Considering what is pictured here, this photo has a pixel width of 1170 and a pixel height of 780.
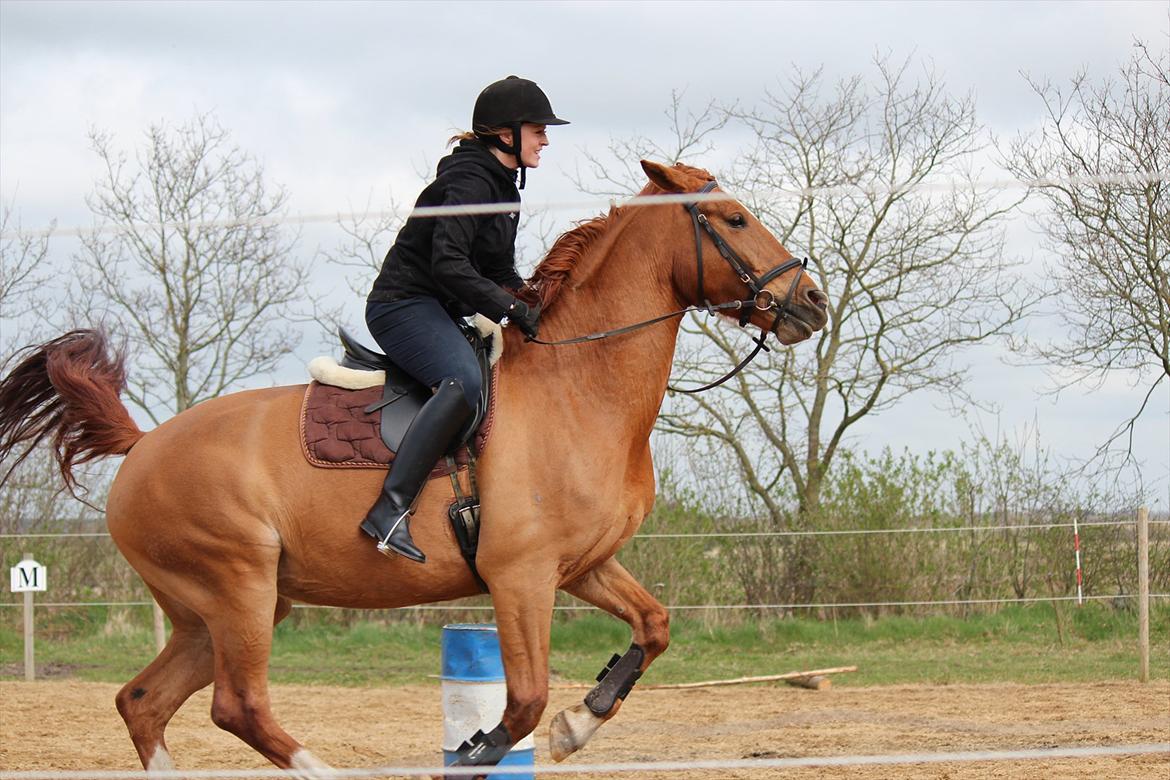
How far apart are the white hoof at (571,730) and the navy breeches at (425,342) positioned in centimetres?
132

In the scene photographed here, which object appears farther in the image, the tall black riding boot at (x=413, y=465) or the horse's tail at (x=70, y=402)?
the horse's tail at (x=70, y=402)

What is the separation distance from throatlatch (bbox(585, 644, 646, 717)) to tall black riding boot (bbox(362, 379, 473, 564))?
944 millimetres

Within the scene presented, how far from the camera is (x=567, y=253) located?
495 cm

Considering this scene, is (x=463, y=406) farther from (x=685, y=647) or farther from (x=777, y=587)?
(x=777, y=587)

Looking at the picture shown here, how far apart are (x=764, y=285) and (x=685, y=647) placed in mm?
8845

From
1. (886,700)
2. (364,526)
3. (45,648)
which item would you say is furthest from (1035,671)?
(45,648)

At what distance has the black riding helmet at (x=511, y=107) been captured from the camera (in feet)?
15.4

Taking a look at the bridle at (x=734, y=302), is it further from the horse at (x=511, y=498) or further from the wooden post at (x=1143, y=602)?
the wooden post at (x=1143, y=602)

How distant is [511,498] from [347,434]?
708 mm

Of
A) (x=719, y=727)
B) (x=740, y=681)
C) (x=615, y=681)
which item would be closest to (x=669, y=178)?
(x=615, y=681)

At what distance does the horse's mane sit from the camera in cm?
490

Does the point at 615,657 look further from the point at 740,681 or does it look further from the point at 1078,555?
the point at 1078,555

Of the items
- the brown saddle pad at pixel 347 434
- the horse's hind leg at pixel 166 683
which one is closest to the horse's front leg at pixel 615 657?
the brown saddle pad at pixel 347 434

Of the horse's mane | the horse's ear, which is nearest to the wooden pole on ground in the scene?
the horse's mane
